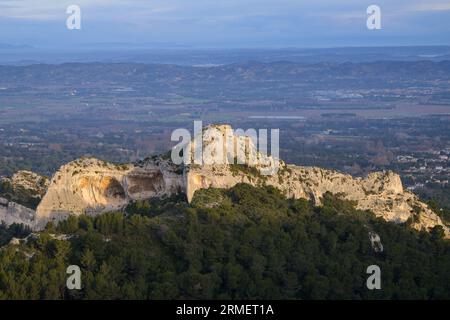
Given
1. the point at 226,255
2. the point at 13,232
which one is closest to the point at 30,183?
the point at 13,232

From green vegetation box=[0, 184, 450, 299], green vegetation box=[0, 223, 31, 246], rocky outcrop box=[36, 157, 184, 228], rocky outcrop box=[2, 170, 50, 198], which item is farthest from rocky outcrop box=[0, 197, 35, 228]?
green vegetation box=[0, 184, 450, 299]

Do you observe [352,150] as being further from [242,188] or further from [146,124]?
[242,188]

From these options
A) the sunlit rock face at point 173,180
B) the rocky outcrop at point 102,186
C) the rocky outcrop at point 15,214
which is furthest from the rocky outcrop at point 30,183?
the rocky outcrop at point 102,186

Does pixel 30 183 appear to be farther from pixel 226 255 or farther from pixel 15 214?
pixel 226 255

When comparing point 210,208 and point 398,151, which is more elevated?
point 210,208

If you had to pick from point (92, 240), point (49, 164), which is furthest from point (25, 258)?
point (49, 164)
